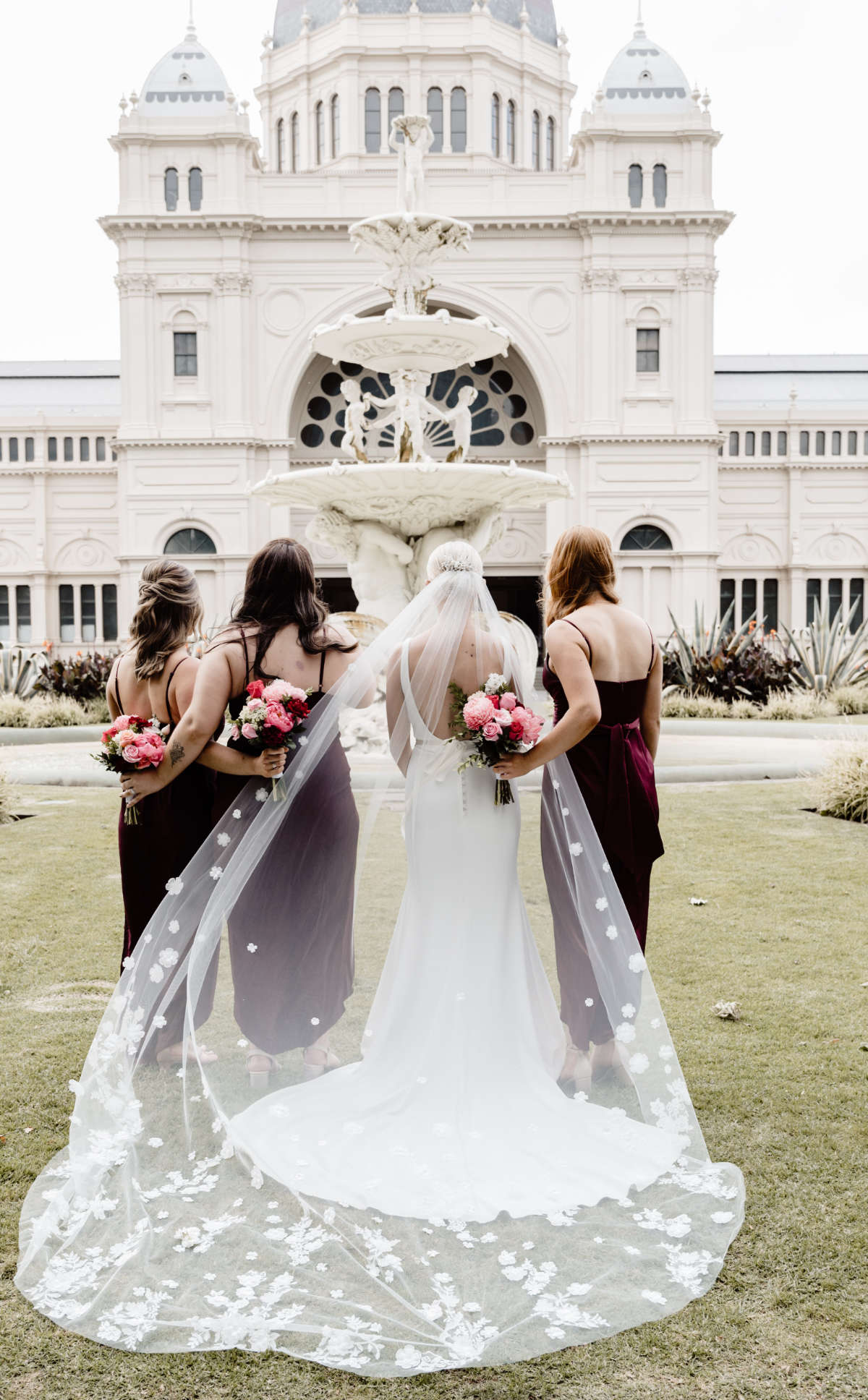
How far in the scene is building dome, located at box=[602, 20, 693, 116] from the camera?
3800 centimetres

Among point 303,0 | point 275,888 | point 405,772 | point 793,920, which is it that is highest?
point 303,0

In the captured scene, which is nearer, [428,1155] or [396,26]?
[428,1155]

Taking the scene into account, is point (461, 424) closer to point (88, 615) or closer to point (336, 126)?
point (88, 615)

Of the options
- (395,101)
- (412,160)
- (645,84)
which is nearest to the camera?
(412,160)

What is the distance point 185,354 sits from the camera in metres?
36.7

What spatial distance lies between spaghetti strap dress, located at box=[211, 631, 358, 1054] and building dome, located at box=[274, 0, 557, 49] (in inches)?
1748

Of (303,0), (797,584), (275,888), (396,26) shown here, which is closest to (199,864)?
(275,888)

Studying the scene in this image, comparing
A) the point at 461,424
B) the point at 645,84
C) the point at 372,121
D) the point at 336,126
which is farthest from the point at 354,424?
the point at 336,126

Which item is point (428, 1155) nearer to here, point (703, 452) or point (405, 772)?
point (405, 772)

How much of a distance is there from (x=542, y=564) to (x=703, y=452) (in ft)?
20.0

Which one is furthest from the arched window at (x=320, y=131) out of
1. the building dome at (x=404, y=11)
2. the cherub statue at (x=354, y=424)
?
the cherub statue at (x=354, y=424)

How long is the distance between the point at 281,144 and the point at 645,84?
14022mm

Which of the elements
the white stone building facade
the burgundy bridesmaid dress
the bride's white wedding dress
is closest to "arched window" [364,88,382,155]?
the white stone building facade

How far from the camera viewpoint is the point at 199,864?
4387 mm
